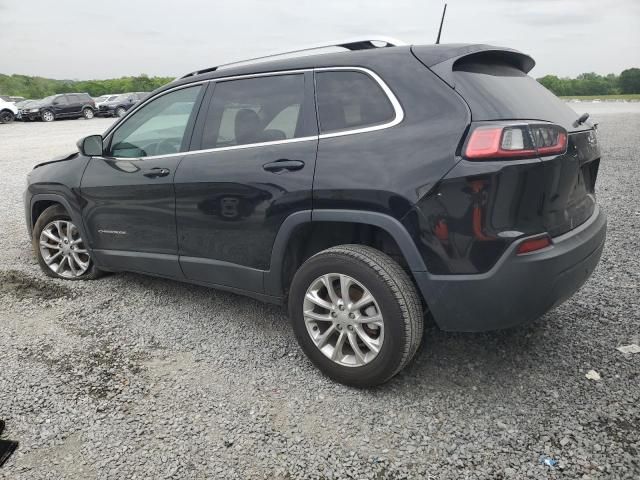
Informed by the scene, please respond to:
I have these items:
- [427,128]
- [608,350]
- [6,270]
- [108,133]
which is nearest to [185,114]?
[108,133]

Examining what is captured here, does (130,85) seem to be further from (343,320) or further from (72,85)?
(343,320)

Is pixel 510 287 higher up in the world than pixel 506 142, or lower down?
lower down

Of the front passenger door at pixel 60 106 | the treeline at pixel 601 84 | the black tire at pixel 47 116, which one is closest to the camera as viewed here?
the black tire at pixel 47 116

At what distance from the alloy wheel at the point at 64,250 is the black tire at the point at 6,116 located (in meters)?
25.9

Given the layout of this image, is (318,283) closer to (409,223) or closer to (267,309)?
(409,223)

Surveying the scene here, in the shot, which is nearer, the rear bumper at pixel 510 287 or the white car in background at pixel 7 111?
the rear bumper at pixel 510 287

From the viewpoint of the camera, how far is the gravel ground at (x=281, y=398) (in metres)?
2.37

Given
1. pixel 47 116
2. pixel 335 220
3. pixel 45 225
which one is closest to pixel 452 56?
pixel 335 220

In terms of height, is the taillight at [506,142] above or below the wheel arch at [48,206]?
above

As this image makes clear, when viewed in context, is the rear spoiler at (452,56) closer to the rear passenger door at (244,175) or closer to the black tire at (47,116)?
the rear passenger door at (244,175)

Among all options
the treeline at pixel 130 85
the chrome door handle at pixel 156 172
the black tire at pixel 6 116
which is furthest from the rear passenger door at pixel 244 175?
the treeline at pixel 130 85

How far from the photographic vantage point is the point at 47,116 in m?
27.7

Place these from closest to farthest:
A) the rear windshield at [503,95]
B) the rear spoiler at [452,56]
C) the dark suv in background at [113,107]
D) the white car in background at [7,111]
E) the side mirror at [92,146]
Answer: the rear windshield at [503,95], the rear spoiler at [452,56], the side mirror at [92,146], the white car in background at [7,111], the dark suv in background at [113,107]

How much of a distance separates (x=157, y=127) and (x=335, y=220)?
5.90 ft
